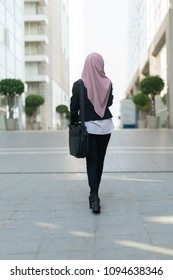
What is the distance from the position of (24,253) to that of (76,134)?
5.60ft

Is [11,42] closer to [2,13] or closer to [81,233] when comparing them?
[2,13]

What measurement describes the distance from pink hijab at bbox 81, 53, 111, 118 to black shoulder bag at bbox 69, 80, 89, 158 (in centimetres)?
9

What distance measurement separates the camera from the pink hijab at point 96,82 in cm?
519

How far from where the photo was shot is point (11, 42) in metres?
47.9

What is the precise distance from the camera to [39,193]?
21.8ft

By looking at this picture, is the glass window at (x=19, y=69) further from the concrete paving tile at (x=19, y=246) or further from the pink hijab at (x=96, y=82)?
the concrete paving tile at (x=19, y=246)

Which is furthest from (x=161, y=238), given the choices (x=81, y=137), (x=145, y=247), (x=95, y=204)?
(x=81, y=137)

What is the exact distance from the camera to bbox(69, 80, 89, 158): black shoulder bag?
5129 millimetres

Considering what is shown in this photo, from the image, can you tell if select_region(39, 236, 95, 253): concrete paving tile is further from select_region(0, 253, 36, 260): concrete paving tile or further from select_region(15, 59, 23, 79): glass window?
select_region(15, 59, 23, 79): glass window

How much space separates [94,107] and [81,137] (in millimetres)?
349

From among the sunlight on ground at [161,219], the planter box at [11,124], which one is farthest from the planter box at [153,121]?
the sunlight on ground at [161,219]

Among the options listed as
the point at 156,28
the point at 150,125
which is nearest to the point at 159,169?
the point at 150,125
